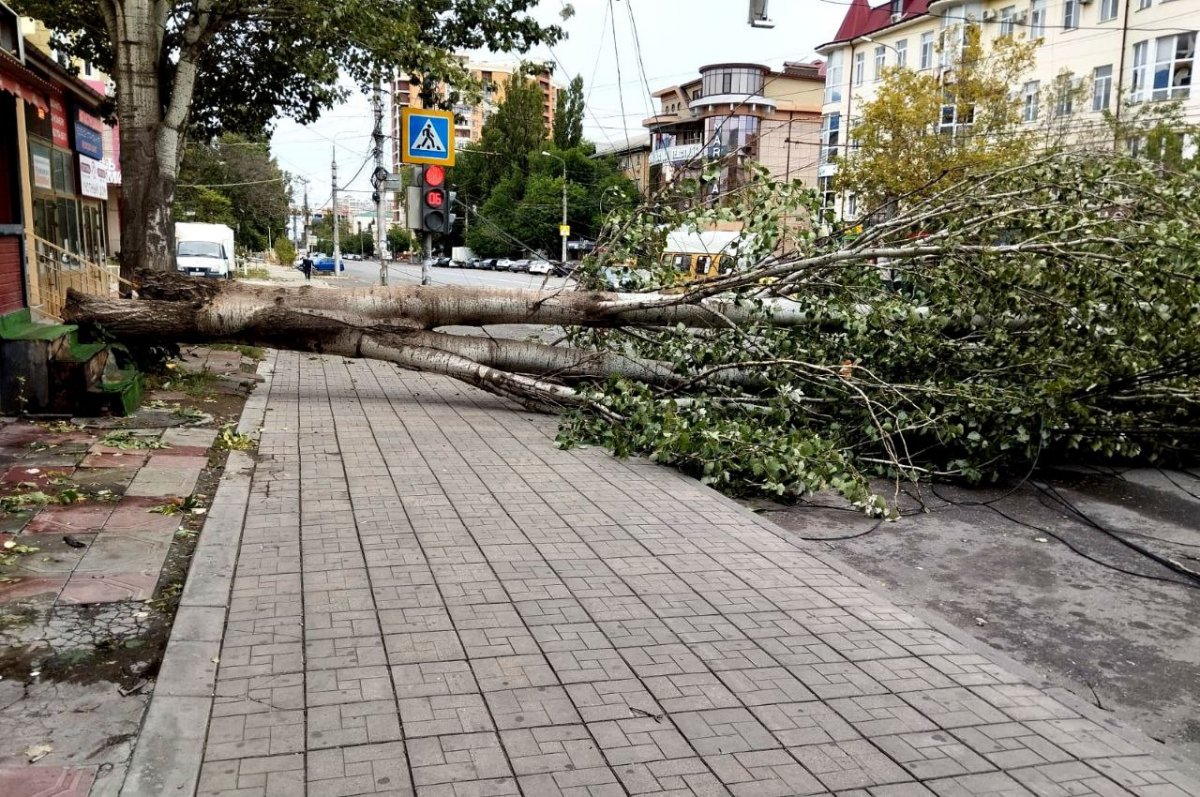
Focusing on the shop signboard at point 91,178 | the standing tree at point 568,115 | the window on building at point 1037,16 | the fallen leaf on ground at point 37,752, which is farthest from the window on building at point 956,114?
the standing tree at point 568,115

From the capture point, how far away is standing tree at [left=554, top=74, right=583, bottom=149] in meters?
70.1

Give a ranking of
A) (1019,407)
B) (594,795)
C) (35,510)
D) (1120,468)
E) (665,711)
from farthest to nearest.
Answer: (1120,468) → (1019,407) → (35,510) → (665,711) → (594,795)

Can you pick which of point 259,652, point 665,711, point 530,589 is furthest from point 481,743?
point 530,589

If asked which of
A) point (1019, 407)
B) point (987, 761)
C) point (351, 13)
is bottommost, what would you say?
point (987, 761)

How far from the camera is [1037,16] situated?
3828 centimetres

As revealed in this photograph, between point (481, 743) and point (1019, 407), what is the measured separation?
5969mm

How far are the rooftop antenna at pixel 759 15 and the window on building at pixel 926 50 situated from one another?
37.6 meters

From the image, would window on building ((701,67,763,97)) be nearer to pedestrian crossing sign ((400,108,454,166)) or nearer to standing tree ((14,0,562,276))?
standing tree ((14,0,562,276))

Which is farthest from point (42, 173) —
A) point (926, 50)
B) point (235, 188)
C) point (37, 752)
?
point (235, 188)

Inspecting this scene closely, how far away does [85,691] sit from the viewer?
3.72 metres

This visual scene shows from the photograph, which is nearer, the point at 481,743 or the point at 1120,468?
the point at 481,743

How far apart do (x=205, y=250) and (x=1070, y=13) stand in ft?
111

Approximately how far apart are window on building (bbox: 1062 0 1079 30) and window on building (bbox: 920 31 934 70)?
26.5ft

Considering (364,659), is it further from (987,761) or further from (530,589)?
(987,761)
